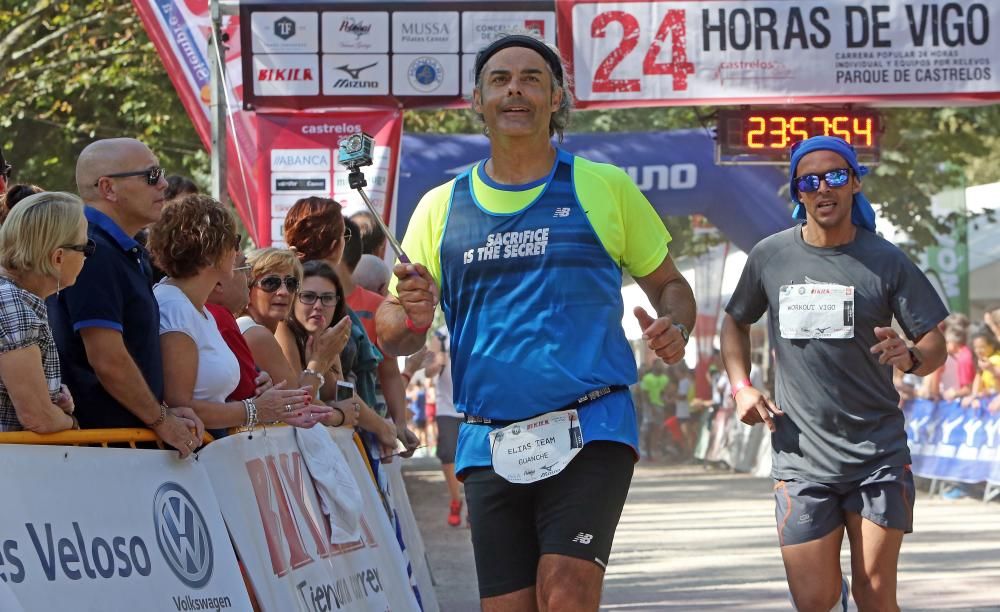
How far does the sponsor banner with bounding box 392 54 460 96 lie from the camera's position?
12914mm

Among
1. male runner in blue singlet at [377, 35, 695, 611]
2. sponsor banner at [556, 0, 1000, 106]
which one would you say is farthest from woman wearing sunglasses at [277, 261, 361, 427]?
sponsor banner at [556, 0, 1000, 106]

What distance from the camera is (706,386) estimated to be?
106 feet

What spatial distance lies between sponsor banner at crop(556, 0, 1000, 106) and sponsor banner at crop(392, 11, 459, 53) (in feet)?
2.82

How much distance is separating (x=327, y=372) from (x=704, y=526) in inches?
317

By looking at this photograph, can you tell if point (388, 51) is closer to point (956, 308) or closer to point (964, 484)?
point (964, 484)

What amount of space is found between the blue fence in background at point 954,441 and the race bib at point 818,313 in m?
11.1

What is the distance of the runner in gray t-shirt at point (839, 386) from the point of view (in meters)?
6.01

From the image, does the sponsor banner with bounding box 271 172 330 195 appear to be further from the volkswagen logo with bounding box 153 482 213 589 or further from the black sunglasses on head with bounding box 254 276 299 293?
the volkswagen logo with bounding box 153 482 213 589

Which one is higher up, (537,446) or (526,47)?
(526,47)

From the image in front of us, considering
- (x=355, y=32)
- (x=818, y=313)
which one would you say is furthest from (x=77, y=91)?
(x=818, y=313)

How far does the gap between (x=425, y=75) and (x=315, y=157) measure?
3.53ft

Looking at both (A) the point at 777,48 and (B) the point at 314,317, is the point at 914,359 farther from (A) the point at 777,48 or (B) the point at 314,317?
(A) the point at 777,48

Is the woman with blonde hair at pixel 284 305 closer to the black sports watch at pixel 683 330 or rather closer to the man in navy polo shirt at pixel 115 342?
the man in navy polo shirt at pixel 115 342

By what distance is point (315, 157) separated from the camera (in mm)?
12945
